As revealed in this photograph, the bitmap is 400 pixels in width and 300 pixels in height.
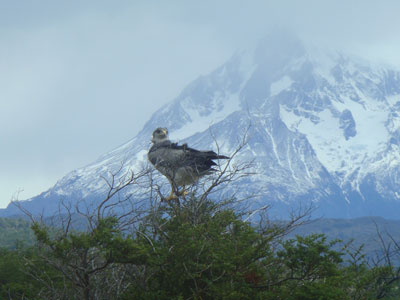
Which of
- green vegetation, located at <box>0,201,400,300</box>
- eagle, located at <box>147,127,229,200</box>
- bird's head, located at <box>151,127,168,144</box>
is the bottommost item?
green vegetation, located at <box>0,201,400,300</box>

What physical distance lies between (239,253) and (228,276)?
588mm

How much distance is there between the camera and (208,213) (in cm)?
1130

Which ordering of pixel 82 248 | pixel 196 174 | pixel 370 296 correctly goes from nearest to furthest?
pixel 82 248, pixel 370 296, pixel 196 174

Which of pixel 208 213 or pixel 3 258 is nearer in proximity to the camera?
pixel 208 213

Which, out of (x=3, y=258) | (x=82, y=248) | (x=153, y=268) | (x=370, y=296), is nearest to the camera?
(x=82, y=248)

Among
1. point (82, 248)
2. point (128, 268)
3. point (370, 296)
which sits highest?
point (82, 248)

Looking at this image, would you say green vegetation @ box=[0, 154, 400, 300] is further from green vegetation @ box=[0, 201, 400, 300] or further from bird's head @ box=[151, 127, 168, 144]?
bird's head @ box=[151, 127, 168, 144]

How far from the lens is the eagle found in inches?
482

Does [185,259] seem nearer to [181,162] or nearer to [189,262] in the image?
[189,262]

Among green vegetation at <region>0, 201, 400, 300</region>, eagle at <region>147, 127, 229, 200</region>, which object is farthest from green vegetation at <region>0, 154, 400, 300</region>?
eagle at <region>147, 127, 229, 200</region>

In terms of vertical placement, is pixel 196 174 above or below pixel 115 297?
above

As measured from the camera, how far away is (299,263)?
10.1 meters

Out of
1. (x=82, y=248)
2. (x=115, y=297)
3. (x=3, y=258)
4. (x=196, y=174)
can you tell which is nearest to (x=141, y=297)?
(x=115, y=297)

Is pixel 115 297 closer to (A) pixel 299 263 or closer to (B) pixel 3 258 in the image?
(A) pixel 299 263
